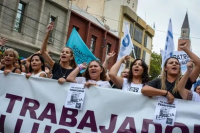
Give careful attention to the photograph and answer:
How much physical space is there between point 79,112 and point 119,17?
82.2ft

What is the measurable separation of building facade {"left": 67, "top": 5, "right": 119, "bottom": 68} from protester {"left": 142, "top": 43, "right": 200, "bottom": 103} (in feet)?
51.3

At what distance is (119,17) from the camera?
27.6 meters

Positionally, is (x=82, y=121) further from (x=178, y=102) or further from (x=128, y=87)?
(x=178, y=102)

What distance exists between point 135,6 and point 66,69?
30.7 m

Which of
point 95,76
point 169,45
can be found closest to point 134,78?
point 95,76

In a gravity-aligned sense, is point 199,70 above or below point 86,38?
below

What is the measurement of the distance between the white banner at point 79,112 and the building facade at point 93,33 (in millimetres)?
15051

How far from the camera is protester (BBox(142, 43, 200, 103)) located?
294 cm

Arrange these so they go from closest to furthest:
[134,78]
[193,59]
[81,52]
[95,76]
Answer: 1. [193,59]
2. [134,78]
3. [95,76]
4. [81,52]

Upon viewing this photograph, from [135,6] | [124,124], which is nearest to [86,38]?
[135,6]

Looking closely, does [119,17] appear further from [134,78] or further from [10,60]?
[134,78]

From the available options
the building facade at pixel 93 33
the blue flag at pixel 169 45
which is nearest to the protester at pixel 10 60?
the blue flag at pixel 169 45

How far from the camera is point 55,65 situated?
4.12 m

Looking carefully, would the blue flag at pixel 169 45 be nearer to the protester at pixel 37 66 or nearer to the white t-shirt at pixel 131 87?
the white t-shirt at pixel 131 87
